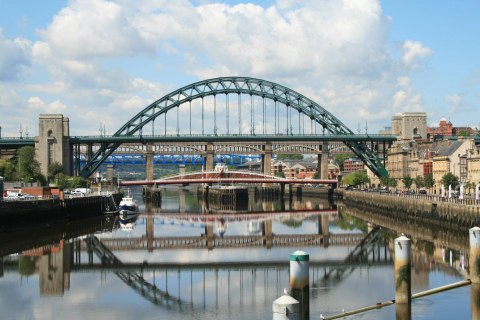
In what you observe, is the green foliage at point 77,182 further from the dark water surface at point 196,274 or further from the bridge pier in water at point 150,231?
the dark water surface at point 196,274

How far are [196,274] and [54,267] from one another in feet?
26.3

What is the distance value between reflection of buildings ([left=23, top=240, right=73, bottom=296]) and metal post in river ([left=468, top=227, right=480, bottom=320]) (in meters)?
17.0

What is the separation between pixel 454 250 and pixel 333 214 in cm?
4473

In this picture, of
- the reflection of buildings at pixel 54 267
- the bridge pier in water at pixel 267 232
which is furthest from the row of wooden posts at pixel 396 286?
the bridge pier in water at pixel 267 232

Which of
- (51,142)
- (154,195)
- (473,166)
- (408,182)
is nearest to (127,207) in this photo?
(473,166)

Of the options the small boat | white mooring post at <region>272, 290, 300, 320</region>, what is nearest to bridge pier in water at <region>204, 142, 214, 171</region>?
the small boat

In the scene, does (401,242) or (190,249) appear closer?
(401,242)

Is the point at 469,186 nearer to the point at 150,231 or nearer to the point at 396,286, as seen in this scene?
the point at 150,231

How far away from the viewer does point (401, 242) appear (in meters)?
24.9

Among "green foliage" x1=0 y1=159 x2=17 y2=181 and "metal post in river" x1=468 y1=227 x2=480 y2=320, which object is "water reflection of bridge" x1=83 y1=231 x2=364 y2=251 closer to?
"metal post in river" x1=468 y1=227 x2=480 y2=320

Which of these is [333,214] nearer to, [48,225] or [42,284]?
[48,225]

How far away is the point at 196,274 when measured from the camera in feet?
133

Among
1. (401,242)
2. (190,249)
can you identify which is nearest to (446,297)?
(401,242)

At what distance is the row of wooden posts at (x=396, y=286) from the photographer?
1578cm
